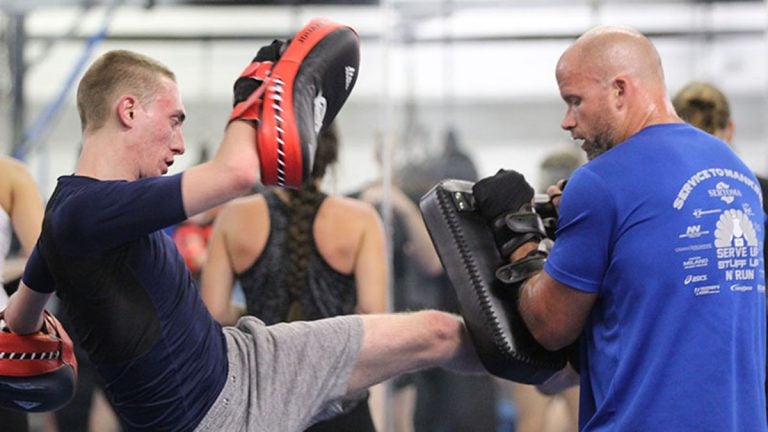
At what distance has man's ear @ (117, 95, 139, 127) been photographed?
8.63 feet

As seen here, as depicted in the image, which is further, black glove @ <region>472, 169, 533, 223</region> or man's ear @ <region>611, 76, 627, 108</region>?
black glove @ <region>472, 169, 533, 223</region>

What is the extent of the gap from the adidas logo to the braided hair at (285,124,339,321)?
38.2 inches

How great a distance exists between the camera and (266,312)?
3631mm

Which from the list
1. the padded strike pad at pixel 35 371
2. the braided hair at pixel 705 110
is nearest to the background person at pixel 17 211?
the padded strike pad at pixel 35 371

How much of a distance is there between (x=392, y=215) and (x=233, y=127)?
2.06 meters

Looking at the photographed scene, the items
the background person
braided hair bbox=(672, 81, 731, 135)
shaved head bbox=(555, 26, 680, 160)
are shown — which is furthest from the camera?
braided hair bbox=(672, 81, 731, 135)

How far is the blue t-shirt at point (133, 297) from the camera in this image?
2.41m

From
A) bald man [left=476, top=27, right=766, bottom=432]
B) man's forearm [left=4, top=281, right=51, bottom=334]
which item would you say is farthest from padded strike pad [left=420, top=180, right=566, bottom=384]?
A: man's forearm [left=4, top=281, right=51, bottom=334]

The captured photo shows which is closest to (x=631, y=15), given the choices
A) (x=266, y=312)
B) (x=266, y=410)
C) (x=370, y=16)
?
(x=370, y=16)

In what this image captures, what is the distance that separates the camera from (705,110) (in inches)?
139

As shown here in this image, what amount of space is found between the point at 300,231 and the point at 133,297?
1100 mm

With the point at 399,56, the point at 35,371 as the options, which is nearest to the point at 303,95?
the point at 35,371

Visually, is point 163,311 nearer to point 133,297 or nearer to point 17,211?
point 133,297

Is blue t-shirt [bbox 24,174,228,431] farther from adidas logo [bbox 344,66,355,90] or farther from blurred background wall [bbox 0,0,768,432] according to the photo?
blurred background wall [bbox 0,0,768,432]
